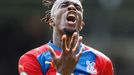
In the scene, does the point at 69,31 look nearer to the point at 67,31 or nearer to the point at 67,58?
the point at 67,31

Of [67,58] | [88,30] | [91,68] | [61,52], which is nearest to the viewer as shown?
[67,58]

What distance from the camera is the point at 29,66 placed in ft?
22.3

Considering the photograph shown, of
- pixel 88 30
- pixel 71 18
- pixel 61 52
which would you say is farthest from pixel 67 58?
pixel 88 30

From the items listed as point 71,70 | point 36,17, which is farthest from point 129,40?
point 71,70

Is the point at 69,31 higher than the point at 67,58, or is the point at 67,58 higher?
the point at 69,31

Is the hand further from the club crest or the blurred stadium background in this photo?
the blurred stadium background

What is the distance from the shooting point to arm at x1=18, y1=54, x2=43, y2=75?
22.2 ft

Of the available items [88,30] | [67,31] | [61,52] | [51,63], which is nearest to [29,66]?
[51,63]

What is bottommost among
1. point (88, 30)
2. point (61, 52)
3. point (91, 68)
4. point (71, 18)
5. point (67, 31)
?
point (88, 30)

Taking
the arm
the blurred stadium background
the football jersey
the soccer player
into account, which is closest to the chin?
the soccer player

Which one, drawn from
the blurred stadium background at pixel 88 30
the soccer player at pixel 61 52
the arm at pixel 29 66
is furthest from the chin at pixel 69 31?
the blurred stadium background at pixel 88 30

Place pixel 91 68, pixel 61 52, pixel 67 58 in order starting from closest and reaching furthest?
1. pixel 67 58
2. pixel 61 52
3. pixel 91 68

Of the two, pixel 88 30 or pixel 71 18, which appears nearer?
pixel 71 18

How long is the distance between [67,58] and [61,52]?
1.36 ft
